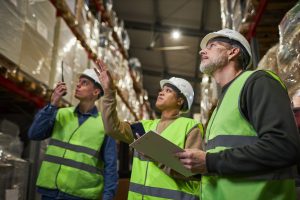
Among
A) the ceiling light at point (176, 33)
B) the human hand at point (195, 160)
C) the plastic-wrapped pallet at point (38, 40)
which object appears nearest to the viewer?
the human hand at point (195, 160)

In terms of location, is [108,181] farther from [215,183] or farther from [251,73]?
[251,73]

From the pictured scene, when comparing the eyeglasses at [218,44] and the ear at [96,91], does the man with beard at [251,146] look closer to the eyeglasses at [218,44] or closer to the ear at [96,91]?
the eyeglasses at [218,44]

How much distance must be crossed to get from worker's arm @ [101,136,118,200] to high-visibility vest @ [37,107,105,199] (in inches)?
2.6

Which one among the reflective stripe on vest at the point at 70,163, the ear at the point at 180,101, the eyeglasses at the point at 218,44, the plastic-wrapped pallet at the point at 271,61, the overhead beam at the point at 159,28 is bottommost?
the reflective stripe on vest at the point at 70,163

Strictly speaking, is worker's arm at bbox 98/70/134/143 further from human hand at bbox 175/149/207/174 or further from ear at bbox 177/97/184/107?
human hand at bbox 175/149/207/174

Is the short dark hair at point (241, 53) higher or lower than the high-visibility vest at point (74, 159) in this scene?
higher

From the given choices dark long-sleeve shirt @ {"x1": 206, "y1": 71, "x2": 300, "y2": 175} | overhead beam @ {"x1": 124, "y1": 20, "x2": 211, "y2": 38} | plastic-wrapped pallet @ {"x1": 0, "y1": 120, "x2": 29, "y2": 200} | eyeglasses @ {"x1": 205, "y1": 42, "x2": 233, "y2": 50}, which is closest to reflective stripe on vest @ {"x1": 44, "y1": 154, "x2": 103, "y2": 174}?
plastic-wrapped pallet @ {"x1": 0, "y1": 120, "x2": 29, "y2": 200}

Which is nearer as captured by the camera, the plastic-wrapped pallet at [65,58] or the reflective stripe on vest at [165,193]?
the reflective stripe on vest at [165,193]

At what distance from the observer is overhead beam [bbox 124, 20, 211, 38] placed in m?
10.9

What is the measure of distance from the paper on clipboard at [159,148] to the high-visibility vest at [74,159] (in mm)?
1353

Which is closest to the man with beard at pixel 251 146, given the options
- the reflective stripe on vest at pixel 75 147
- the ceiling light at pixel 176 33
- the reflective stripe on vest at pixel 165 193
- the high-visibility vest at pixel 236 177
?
the high-visibility vest at pixel 236 177

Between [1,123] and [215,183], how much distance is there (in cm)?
363

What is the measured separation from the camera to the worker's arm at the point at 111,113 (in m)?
2.71

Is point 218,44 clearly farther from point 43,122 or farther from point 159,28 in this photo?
point 159,28
